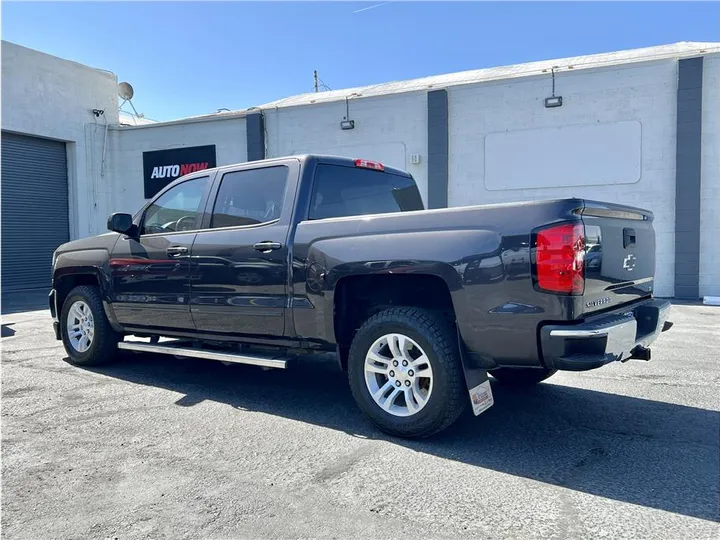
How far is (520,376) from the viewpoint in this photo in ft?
16.3

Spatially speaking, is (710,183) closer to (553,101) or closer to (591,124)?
(591,124)

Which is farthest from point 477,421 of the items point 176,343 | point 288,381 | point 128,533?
point 176,343

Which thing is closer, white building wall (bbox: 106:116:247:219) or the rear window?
the rear window

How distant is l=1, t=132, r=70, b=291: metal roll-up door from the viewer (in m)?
15.6

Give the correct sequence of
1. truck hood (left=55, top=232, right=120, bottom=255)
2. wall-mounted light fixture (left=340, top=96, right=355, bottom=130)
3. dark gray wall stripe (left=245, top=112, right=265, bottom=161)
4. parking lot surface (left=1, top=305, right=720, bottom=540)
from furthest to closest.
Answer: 1. dark gray wall stripe (left=245, top=112, right=265, bottom=161)
2. wall-mounted light fixture (left=340, top=96, right=355, bottom=130)
3. truck hood (left=55, top=232, right=120, bottom=255)
4. parking lot surface (left=1, top=305, right=720, bottom=540)

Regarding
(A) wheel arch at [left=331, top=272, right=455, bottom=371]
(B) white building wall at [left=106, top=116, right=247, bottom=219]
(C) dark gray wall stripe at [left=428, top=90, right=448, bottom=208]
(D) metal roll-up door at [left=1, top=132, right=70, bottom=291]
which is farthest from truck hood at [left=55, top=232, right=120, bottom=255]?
(D) metal roll-up door at [left=1, top=132, right=70, bottom=291]

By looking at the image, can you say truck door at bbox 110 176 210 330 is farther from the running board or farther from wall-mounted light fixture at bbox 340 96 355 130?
wall-mounted light fixture at bbox 340 96 355 130

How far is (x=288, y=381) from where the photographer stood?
5.46 meters

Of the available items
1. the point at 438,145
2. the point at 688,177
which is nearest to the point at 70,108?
the point at 438,145

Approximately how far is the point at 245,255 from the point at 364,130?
1092 cm

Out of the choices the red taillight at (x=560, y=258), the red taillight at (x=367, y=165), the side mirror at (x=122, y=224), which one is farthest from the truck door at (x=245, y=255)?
the red taillight at (x=560, y=258)

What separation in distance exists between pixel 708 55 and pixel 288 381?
37.8 feet

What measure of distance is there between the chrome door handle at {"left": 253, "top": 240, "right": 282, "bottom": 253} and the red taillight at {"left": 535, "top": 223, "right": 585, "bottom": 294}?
6.57 feet

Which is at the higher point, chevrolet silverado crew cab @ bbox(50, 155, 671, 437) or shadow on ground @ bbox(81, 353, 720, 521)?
chevrolet silverado crew cab @ bbox(50, 155, 671, 437)
